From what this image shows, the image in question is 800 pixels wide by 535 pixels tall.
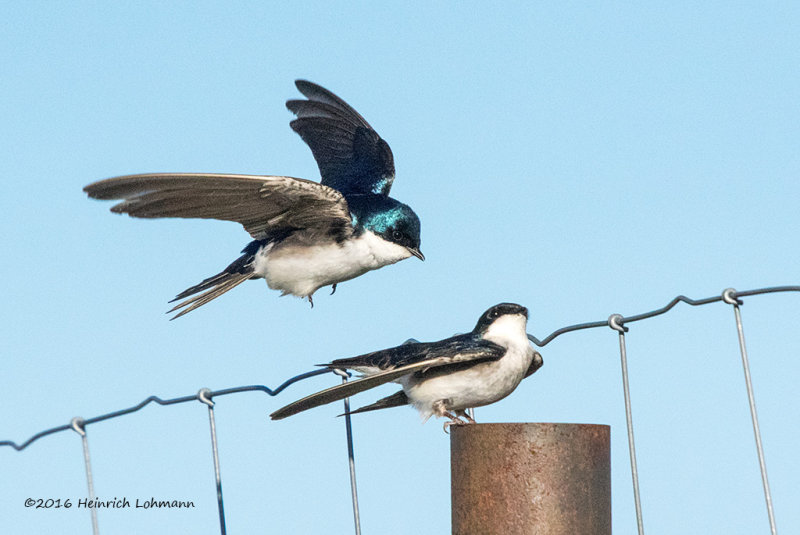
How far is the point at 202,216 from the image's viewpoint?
439 cm

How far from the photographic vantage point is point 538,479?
254 centimetres

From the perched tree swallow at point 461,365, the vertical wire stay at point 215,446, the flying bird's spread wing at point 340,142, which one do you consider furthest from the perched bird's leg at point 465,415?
the flying bird's spread wing at point 340,142

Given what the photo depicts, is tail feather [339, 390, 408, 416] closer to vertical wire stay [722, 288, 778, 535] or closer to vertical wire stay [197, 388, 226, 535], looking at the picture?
vertical wire stay [197, 388, 226, 535]

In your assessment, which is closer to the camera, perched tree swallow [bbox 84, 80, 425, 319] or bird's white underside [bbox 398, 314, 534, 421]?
bird's white underside [bbox 398, 314, 534, 421]

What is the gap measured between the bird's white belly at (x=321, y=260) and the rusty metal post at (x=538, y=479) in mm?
2536

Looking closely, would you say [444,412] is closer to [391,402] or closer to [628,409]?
[391,402]

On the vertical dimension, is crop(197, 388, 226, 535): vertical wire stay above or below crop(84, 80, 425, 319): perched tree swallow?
below

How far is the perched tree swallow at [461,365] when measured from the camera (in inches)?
123

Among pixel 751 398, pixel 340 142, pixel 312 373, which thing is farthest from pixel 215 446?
pixel 340 142

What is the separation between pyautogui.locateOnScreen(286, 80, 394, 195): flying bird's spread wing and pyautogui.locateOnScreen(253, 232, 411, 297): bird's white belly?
98cm

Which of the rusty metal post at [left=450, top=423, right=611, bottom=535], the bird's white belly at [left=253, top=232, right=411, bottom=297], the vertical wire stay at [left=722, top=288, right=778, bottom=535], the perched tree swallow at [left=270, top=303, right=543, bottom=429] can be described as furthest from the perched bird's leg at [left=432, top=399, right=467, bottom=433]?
the bird's white belly at [left=253, top=232, right=411, bottom=297]

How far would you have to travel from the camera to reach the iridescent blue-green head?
5133 mm

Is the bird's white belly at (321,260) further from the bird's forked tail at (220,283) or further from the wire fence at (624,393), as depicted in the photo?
the wire fence at (624,393)

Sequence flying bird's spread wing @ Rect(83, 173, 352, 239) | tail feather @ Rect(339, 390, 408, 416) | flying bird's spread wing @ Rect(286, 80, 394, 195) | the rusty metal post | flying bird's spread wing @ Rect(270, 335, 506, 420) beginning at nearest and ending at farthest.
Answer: the rusty metal post < flying bird's spread wing @ Rect(270, 335, 506, 420) < tail feather @ Rect(339, 390, 408, 416) < flying bird's spread wing @ Rect(83, 173, 352, 239) < flying bird's spread wing @ Rect(286, 80, 394, 195)
